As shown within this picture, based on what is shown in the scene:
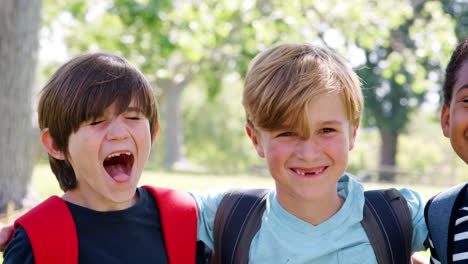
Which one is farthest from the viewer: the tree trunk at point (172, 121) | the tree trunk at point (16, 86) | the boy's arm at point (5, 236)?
the tree trunk at point (172, 121)

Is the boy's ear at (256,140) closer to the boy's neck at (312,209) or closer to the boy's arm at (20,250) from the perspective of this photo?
the boy's neck at (312,209)

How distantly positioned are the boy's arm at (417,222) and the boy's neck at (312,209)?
301mm

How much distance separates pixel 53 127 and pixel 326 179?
110 centimetres

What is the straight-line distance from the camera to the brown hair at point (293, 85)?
7.36 feet

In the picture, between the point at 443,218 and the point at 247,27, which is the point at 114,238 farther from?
the point at 247,27

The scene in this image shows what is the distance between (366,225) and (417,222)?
0.76 feet

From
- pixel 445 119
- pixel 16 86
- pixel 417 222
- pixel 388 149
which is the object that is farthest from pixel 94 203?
pixel 388 149

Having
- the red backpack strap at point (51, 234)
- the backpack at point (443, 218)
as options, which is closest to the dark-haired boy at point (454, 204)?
the backpack at point (443, 218)

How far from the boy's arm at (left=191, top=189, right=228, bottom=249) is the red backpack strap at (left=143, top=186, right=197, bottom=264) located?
0.23 ft

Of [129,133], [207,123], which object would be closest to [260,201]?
[129,133]

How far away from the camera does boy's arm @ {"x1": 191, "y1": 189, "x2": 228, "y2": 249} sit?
2.38 meters

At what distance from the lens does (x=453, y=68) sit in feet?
7.48

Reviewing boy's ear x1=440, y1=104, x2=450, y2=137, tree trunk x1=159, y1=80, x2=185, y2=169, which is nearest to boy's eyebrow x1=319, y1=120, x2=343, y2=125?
boy's ear x1=440, y1=104, x2=450, y2=137

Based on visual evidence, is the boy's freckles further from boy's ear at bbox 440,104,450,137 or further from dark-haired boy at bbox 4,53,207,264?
dark-haired boy at bbox 4,53,207,264
